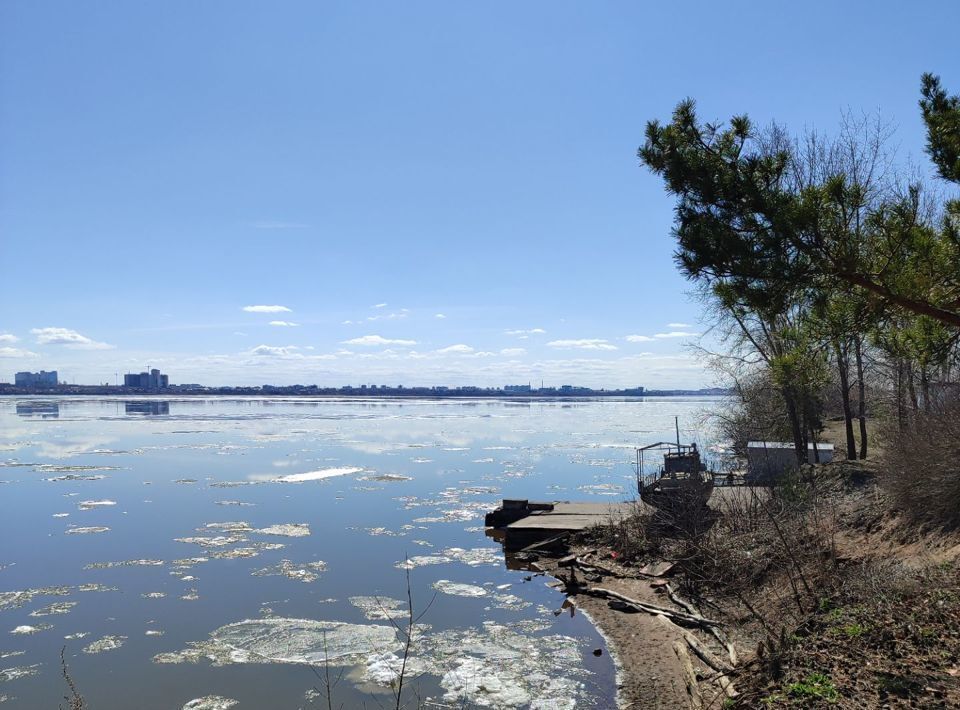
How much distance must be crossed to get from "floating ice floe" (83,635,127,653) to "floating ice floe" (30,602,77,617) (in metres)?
2.63

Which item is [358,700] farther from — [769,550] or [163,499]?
[163,499]

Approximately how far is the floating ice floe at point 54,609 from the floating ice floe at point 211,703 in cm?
707

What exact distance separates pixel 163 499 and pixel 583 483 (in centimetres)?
2125

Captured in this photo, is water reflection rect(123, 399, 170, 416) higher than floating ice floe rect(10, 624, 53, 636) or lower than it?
higher

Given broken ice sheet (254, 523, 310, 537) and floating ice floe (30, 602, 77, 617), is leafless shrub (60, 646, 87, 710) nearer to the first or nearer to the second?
floating ice floe (30, 602, 77, 617)

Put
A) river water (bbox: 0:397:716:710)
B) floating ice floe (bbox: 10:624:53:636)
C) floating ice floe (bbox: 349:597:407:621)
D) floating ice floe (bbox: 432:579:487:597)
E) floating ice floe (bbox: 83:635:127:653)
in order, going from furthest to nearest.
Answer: floating ice floe (bbox: 432:579:487:597)
floating ice floe (bbox: 349:597:407:621)
floating ice floe (bbox: 10:624:53:636)
floating ice floe (bbox: 83:635:127:653)
river water (bbox: 0:397:716:710)

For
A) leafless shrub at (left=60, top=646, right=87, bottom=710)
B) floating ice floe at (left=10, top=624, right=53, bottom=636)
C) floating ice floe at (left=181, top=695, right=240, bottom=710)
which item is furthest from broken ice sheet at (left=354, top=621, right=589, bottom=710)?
floating ice floe at (left=10, top=624, right=53, bottom=636)

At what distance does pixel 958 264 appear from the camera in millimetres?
9570

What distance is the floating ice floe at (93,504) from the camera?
31.6 meters

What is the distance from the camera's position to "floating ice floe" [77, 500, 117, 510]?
31581mm

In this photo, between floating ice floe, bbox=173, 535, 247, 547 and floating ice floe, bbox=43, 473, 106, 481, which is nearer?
floating ice floe, bbox=173, 535, 247, 547

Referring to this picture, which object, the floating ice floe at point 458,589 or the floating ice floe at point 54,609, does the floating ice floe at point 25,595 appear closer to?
the floating ice floe at point 54,609

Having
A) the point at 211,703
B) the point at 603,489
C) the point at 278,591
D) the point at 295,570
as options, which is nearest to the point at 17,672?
the point at 211,703

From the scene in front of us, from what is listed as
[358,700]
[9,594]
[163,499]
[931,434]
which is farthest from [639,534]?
[163,499]
